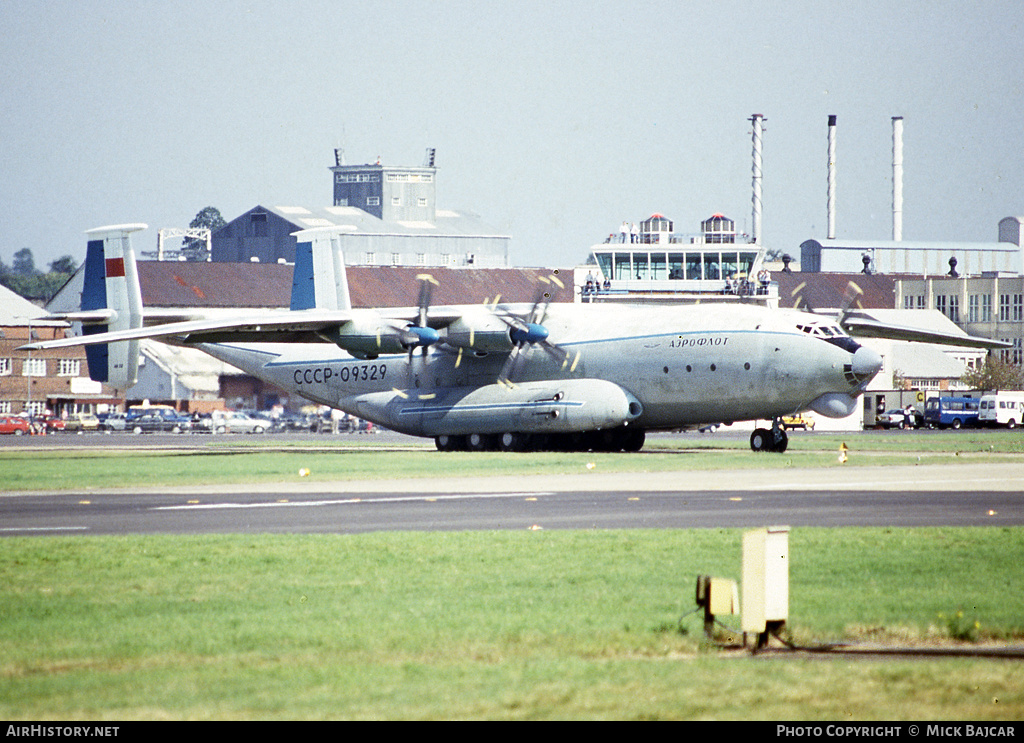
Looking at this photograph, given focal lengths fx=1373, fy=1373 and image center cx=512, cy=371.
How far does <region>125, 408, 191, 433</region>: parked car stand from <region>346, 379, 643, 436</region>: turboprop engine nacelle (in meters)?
40.3

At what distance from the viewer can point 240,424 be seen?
287 ft

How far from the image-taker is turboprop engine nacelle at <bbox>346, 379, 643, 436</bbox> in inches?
1829

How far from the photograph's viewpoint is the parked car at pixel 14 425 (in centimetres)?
8969

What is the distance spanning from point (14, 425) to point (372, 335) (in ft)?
167

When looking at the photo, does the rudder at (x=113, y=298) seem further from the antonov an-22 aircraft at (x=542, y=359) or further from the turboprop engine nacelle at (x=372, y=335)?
the turboprop engine nacelle at (x=372, y=335)

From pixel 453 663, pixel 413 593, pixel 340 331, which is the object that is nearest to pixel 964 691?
pixel 453 663

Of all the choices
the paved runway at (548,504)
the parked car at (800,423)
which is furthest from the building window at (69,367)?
the paved runway at (548,504)

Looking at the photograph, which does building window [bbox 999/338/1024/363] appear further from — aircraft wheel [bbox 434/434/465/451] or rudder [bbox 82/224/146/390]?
rudder [bbox 82/224/146/390]

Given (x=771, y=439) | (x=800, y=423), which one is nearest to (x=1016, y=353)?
(x=800, y=423)

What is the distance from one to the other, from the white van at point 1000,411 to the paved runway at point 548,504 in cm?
5490

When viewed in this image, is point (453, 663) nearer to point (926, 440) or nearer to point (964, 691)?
point (964, 691)

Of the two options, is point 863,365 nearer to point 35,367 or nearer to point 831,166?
point 35,367

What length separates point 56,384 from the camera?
110 metres

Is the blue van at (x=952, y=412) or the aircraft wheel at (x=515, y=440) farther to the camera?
the blue van at (x=952, y=412)
